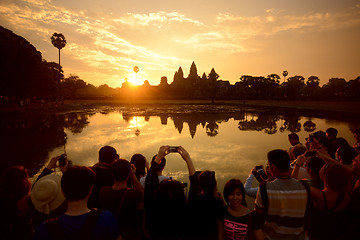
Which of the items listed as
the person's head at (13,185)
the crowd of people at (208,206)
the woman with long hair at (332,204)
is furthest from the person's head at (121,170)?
the woman with long hair at (332,204)

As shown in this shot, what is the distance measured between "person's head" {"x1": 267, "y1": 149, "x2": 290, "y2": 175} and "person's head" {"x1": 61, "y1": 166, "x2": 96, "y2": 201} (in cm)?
210

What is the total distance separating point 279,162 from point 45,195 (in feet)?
9.31

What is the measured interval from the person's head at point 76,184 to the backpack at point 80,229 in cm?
21

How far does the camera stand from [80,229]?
168 centimetres

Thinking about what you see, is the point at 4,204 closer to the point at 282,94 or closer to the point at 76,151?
the point at 76,151

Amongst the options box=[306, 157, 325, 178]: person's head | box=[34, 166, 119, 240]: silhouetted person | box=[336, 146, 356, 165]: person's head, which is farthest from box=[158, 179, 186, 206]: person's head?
box=[336, 146, 356, 165]: person's head

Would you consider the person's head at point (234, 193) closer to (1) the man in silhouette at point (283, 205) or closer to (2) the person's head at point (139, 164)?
(1) the man in silhouette at point (283, 205)

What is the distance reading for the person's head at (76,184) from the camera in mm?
1808

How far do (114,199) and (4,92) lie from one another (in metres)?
42.2

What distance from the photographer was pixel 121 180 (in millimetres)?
2572

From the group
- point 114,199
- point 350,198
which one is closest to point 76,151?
point 114,199

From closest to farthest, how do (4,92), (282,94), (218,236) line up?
(218,236), (4,92), (282,94)

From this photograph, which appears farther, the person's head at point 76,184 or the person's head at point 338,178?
the person's head at point 338,178

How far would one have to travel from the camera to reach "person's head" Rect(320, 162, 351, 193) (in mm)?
2312
